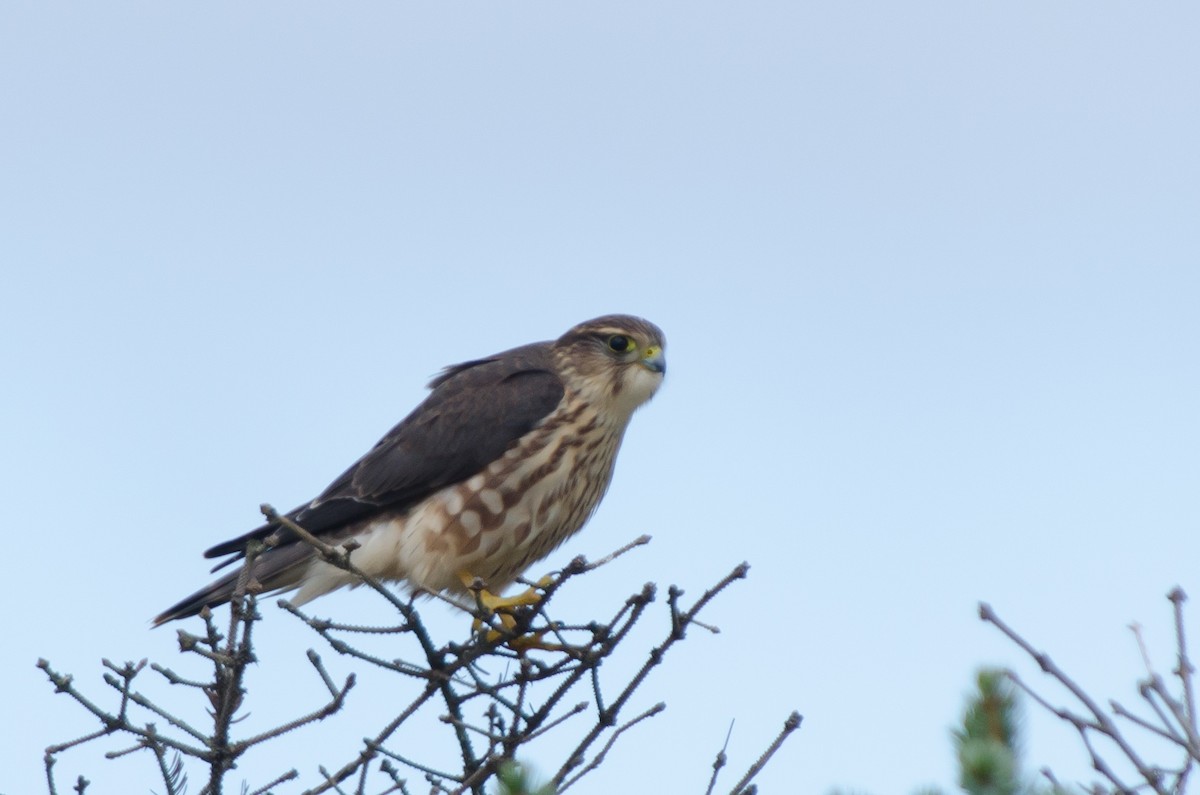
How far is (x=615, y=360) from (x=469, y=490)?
0.83m

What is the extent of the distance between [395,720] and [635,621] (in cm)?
63

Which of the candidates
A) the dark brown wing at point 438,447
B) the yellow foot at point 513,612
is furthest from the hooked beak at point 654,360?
the yellow foot at point 513,612

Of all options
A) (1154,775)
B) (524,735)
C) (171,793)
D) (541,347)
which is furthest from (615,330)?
(1154,775)

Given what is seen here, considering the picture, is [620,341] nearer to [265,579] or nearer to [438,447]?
[438,447]

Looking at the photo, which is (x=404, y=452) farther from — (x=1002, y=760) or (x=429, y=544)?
(x=1002, y=760)

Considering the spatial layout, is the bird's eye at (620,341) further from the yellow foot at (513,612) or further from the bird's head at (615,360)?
the yellow foot at (513,612)

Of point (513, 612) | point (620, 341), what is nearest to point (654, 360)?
point (620, 341)

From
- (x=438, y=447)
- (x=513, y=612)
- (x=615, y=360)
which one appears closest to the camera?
(x=513, y=612)

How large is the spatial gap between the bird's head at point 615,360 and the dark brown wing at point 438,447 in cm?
12

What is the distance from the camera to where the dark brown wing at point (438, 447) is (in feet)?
18.4

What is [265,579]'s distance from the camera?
5.67 m

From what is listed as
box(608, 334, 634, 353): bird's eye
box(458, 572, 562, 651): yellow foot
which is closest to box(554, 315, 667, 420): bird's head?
box(608, 334, 634, 353): bird's eye

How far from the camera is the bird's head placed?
5902mm

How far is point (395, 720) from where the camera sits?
381 centimetres
